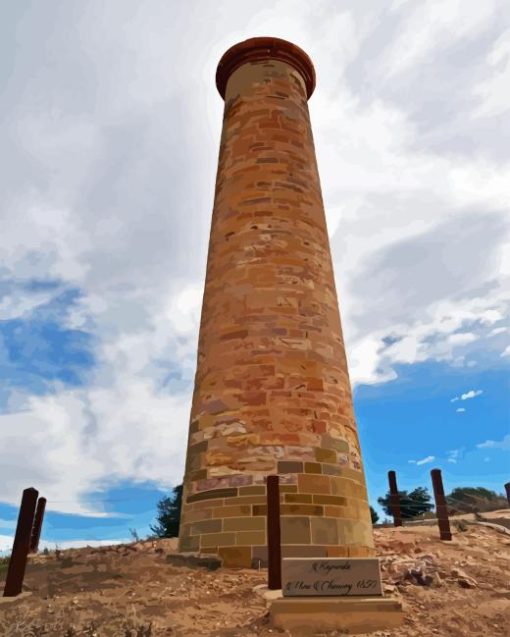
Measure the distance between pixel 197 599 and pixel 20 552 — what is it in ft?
7.12

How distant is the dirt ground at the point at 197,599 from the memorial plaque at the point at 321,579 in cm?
41

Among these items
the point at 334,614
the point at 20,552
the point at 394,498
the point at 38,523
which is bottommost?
the point at 334,614

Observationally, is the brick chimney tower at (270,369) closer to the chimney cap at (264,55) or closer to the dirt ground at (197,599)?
the dirt ground at (197,599)

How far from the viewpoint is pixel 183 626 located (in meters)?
5.57

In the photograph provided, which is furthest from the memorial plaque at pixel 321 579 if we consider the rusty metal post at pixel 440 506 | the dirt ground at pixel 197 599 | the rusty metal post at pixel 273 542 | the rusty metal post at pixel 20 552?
the rusty metal post at pixel 440 506

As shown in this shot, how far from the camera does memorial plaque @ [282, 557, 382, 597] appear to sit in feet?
19.2

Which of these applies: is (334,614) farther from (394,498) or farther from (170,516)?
(170,516)

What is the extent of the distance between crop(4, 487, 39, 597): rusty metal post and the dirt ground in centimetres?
21

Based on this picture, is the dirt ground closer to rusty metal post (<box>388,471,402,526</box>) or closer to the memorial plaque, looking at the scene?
the memorial plaque

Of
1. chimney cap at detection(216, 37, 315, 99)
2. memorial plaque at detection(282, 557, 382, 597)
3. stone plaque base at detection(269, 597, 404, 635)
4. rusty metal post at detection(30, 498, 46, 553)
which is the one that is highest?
chimney cap at detection(216, 37, 315, 99)

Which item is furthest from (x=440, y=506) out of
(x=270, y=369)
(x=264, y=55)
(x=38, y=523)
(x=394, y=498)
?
(x=264, y=55)

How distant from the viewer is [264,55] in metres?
13.6

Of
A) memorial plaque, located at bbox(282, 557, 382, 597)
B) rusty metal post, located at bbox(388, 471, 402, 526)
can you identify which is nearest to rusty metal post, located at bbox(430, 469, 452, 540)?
rusty metal post, located at bbox(388, 471, 402, 526)

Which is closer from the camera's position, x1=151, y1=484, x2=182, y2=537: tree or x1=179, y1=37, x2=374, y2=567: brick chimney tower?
x1=179, y1=37, x2=374, y2=567: brick chimney tower
